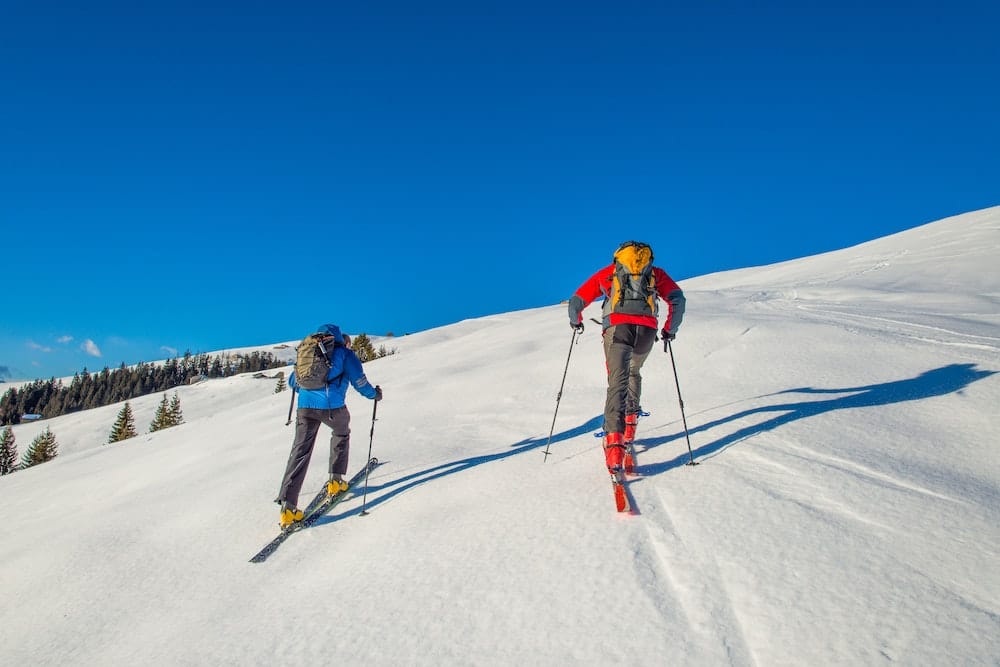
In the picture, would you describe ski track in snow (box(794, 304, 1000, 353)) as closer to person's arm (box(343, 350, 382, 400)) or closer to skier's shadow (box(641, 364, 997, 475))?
skier's shadow (box(641, 364, 997, 475))

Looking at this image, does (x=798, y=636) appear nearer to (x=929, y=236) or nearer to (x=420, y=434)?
(x=420, y=434)

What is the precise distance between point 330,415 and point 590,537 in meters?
3.74

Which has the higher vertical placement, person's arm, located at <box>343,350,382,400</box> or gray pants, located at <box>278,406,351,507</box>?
person's arm, located at <box>343,350,382,400</box>

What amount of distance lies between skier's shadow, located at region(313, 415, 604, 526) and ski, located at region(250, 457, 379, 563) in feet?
0.38

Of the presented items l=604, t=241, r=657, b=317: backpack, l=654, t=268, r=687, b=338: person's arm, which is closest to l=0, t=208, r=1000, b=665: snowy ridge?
l=654, t=268, r=687, b=338: person's arm

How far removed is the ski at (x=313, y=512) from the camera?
16.6 feet

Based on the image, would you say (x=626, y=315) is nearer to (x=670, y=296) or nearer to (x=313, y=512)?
(x=670, y=296)

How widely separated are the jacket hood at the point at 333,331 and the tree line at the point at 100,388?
11798cm

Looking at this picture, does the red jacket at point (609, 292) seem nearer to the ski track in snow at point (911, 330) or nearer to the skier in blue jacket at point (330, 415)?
the skier in blue jacket at point (330, 415)

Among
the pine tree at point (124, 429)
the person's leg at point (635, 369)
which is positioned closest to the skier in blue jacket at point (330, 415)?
the person's leg at point (635, 369)

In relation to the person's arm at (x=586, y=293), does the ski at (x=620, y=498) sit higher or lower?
lower

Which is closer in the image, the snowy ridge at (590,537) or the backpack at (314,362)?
the snowy ridge at (590,537)

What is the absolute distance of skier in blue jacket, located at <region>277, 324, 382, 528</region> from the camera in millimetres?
5855

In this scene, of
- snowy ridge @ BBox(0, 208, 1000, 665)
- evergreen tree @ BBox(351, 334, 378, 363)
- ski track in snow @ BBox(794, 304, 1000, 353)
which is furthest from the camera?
evergreen tree @ BBox(351, 334, 378, 363)
